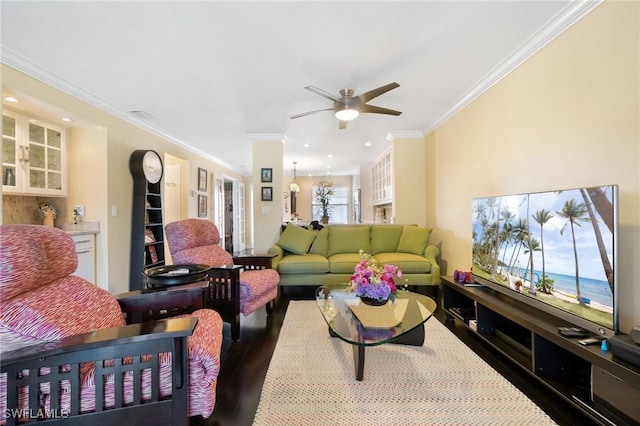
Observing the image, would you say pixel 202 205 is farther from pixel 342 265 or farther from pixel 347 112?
pixel 347 112

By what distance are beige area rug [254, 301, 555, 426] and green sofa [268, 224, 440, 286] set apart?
3.97ft

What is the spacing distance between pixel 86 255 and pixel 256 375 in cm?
259

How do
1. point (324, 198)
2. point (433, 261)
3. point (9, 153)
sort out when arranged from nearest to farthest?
point (9, 153) → point (433, 261) → point (324, 198)

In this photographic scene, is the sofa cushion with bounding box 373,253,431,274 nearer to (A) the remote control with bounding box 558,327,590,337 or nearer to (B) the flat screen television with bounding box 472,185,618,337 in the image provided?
(B) the flat screen television with bounding box 472,185,618,337

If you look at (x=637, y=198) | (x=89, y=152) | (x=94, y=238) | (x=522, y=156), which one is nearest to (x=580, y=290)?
(x=637, y=198)

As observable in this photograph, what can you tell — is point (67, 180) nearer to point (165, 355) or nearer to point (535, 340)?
point (165, 355)

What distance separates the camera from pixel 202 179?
5.75 meters

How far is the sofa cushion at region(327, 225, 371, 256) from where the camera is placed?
4031 mm

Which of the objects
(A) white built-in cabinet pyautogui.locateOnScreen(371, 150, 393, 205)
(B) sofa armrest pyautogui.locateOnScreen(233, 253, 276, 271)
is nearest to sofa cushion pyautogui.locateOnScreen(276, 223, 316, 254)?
(B) sofa armrest pyautogui.locateOnScreen(233, 253, 276, 271)

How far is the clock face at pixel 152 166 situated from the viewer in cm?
365

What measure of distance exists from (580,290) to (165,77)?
3.63m

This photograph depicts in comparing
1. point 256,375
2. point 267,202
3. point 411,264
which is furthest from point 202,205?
point 256,375

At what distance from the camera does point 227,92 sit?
9.43 feet

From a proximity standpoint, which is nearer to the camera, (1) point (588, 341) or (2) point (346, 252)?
(1) point (588, 341)
